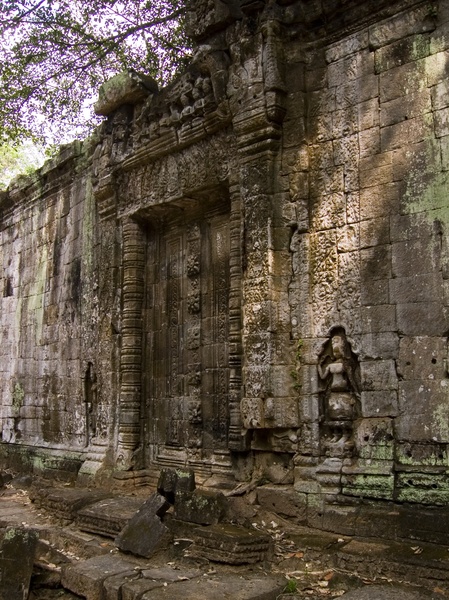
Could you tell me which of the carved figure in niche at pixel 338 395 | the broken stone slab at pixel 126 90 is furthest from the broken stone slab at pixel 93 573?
the broken stone slab at pixel 126 90

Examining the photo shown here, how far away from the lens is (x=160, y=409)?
28.2 feet

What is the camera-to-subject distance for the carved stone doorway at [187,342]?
25.6 ft

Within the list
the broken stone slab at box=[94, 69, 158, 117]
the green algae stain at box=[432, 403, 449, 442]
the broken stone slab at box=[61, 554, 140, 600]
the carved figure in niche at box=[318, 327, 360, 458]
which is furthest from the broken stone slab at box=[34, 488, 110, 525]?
the broken stone slab at box=[94, 69, 158, 117]

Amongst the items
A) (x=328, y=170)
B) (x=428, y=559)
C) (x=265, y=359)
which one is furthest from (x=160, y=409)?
(x=428, y=559)

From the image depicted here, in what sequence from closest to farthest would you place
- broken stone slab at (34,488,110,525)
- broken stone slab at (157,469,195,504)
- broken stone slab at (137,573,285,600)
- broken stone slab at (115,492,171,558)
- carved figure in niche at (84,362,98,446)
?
broken stone slab at (137,573,285,600) < broken stone slab at (115,492,171,558) < broken stone slab at (157,469,195,504) < broken stone slab at (34,488,110,525) < carved figure in niche at (84,362,98,446)

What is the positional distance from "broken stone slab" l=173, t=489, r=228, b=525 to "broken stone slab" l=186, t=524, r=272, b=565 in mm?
276

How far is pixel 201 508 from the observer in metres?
5.93

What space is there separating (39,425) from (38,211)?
412 centimetres

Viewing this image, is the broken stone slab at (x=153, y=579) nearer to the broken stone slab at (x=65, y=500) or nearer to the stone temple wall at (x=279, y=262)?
Result: the stone temple wall at (x=279, y=262)

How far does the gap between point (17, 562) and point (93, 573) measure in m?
0.68

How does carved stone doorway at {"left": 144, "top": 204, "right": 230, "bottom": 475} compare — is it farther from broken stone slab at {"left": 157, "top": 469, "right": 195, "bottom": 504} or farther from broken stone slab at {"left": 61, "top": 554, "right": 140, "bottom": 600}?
broken stone slab at {"left": 61, "top": 554, "right": 140, "bottom": 600}

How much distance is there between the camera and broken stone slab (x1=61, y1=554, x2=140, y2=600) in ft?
16.8

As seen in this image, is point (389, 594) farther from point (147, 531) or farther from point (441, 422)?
point (147, 531)

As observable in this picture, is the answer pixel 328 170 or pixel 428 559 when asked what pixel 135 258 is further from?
pixel 428 559
